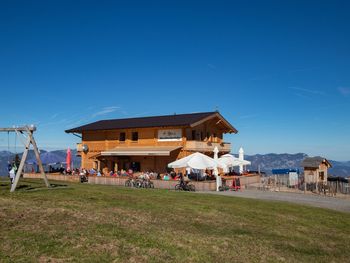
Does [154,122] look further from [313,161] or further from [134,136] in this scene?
[313,161]

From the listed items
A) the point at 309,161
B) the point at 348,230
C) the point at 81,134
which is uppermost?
the point at 81,134

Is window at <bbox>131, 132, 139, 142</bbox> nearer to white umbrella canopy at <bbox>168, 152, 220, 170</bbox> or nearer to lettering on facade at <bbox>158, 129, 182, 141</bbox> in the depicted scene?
lettering on facade at <bbox>158, 129, 182, 141</bbox>

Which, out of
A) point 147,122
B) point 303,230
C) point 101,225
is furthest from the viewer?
point 147,122

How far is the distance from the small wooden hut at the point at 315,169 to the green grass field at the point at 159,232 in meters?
18.9

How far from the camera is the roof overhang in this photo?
3434cm

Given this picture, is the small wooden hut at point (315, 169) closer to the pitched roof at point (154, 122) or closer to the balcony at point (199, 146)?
the balcony at point (199, 146)

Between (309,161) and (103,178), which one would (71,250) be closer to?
(103,178)

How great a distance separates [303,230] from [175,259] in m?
6.49

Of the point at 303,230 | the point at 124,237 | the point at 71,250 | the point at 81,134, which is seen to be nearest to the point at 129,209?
the point at 124,237

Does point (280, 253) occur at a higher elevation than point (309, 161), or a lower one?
lower

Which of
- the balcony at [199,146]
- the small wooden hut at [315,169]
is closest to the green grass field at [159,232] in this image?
the balcony at [199,146]

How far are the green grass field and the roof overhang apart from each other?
1787 cm

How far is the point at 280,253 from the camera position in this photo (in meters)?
9.69

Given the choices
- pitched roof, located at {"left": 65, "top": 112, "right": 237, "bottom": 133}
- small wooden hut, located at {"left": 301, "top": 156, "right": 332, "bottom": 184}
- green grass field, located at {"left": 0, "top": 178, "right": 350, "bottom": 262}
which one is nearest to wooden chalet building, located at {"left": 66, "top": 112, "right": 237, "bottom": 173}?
pitched roof, located at {"left": 65, "top": 112, "right": 237, "bottom": 133}
